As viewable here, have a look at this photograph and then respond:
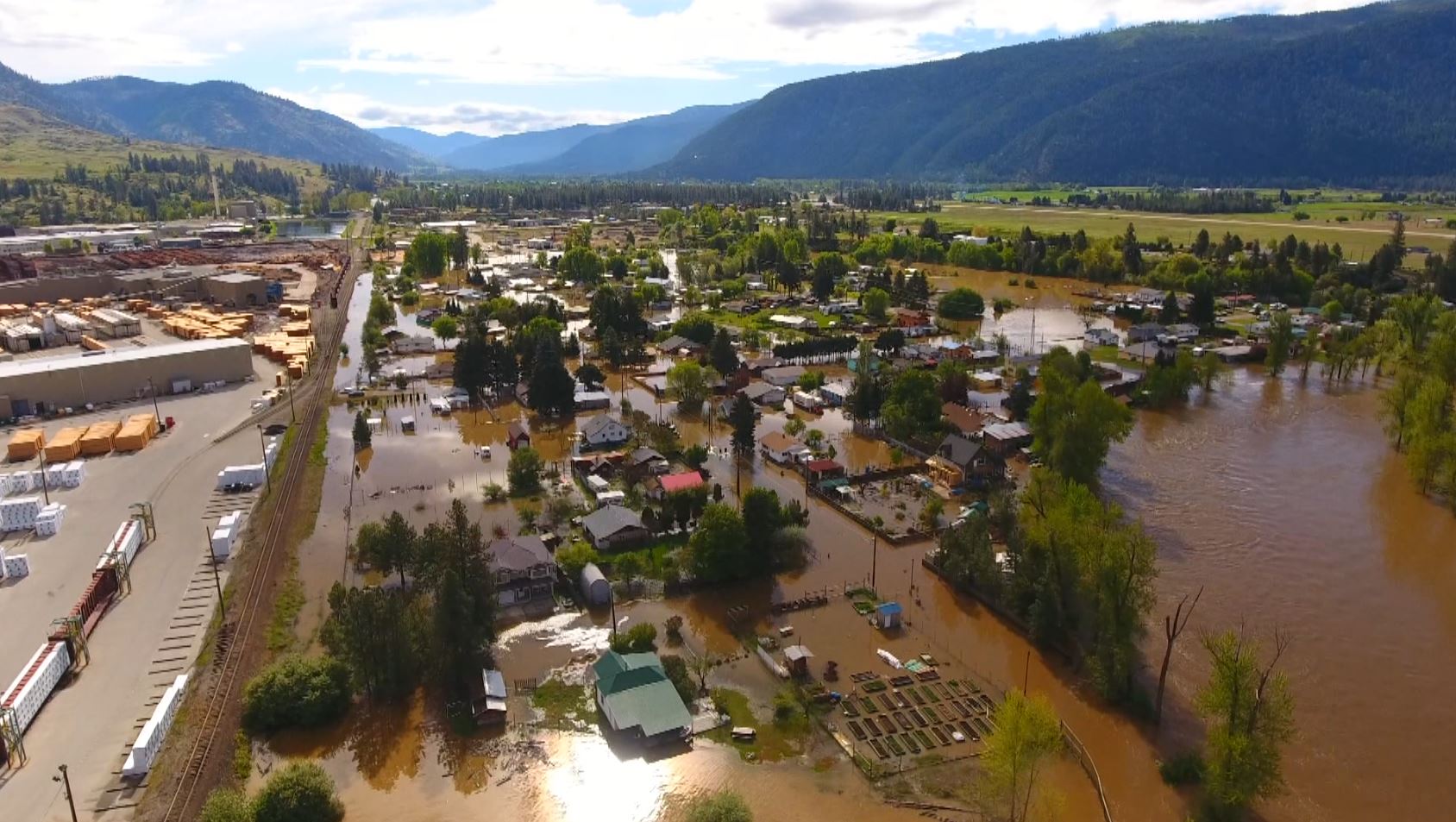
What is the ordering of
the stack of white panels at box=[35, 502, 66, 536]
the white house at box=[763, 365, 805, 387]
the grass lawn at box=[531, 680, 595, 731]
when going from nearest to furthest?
the grass lawn at box=[531, 680, 595, 731]
the stack of white panels at box=[35, 502, 66, 536]
the white house at box=[763, 365, 805, 387]

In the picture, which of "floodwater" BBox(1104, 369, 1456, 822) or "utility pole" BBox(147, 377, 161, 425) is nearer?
"floodwater" BBox(1104, 369, 1456, 822)

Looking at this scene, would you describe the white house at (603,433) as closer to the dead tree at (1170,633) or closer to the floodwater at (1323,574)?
the floodwater at (1323,574)

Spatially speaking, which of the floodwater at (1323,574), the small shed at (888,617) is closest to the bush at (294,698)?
the small shed at (888,617)

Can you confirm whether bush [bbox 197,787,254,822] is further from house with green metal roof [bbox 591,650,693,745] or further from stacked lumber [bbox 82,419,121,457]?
stacked lumber [bbox 82,419,121,457]

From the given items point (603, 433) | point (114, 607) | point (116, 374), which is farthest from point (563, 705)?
point (116, 374)

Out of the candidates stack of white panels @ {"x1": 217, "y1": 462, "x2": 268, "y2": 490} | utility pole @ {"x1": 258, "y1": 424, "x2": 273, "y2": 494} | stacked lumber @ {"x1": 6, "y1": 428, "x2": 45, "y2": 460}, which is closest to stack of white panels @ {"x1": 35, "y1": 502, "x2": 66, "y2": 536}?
stack of white panels @ {"x1": 217, "y1": 462, "x2": 268, "y2": 490}

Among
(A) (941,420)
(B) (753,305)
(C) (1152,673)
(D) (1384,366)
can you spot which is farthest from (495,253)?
(C) (1152,673)
